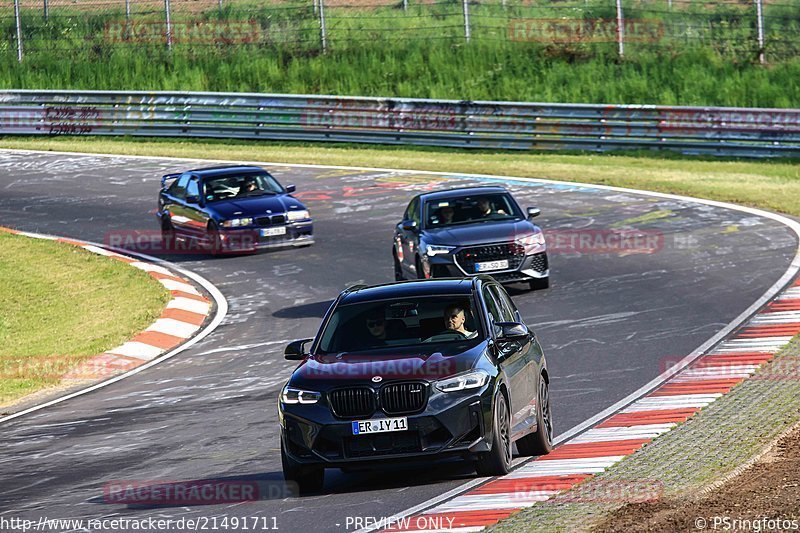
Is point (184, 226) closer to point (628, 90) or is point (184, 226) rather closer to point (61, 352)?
point (61, 352)

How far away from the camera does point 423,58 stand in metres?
42.9

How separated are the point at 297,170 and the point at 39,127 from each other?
1017cm

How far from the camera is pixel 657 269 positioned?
70.9 ft

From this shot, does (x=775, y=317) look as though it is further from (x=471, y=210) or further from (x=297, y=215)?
(x=297, y=215)

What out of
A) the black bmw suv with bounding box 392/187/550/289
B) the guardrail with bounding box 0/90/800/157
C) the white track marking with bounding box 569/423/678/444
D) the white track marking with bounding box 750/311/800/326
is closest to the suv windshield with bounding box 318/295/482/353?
the white track marking with bounding box 569/423/678/444

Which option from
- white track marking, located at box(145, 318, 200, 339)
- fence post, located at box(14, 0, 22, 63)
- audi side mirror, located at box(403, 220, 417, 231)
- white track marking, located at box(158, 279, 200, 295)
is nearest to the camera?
white track marking, located at box(145, 318, 200, 339)

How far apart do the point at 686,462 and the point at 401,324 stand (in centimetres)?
244

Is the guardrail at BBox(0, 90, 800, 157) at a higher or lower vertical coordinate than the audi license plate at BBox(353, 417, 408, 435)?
lower

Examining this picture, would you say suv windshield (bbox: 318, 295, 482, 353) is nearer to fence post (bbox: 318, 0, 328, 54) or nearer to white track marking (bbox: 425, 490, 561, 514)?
white track marking (bbox: 425, 490, 561, 514)

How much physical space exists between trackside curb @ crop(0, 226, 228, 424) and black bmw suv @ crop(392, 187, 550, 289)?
9.72ft

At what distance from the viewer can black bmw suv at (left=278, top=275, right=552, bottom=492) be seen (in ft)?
33.3

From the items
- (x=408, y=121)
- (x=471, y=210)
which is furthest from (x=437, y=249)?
(x=408, y=121)

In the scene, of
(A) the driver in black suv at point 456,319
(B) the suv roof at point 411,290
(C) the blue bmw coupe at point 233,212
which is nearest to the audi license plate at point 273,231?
(C) the blue bmw coupe at point 233,212

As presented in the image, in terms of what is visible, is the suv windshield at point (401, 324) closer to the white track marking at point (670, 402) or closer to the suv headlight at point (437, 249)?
the white track marking at point (670, 402)
